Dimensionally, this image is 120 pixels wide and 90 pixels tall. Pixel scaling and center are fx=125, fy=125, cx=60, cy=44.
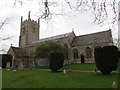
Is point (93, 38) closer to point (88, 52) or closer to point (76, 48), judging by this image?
point (88, 52)

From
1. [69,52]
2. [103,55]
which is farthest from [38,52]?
[103,55]

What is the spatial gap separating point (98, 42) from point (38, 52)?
16.5m

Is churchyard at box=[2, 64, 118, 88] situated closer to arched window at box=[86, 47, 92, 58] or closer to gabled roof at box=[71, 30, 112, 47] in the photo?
arched window at box=[86, 47, 92, 58]

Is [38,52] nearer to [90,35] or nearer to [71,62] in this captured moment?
[71,62]

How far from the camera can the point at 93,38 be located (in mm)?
36875

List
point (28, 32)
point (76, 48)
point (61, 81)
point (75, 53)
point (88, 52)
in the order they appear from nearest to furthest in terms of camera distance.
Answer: point (61, 81) < point (88, 52) < point (76, 48) < point (75, 53) < point (28, 32)

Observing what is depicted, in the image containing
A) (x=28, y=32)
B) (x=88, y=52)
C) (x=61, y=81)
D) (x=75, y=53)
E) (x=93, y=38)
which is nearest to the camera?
(x=61, y=81)

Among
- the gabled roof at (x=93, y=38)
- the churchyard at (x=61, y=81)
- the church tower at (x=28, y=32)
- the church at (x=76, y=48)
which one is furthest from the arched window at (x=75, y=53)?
the churchyard at (x=61, y=81)

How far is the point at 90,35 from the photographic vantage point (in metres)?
39.0

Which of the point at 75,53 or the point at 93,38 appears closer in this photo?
the point at 93,38

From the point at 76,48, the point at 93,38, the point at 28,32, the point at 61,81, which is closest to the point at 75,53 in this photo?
the point at 76,48

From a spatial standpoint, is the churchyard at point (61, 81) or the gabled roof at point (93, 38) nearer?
the churchyard at point (61, 81)

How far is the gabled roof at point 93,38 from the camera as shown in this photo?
112 feet

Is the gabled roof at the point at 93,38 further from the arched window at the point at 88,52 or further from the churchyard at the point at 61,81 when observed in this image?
the churchyard at the point at 61,81
